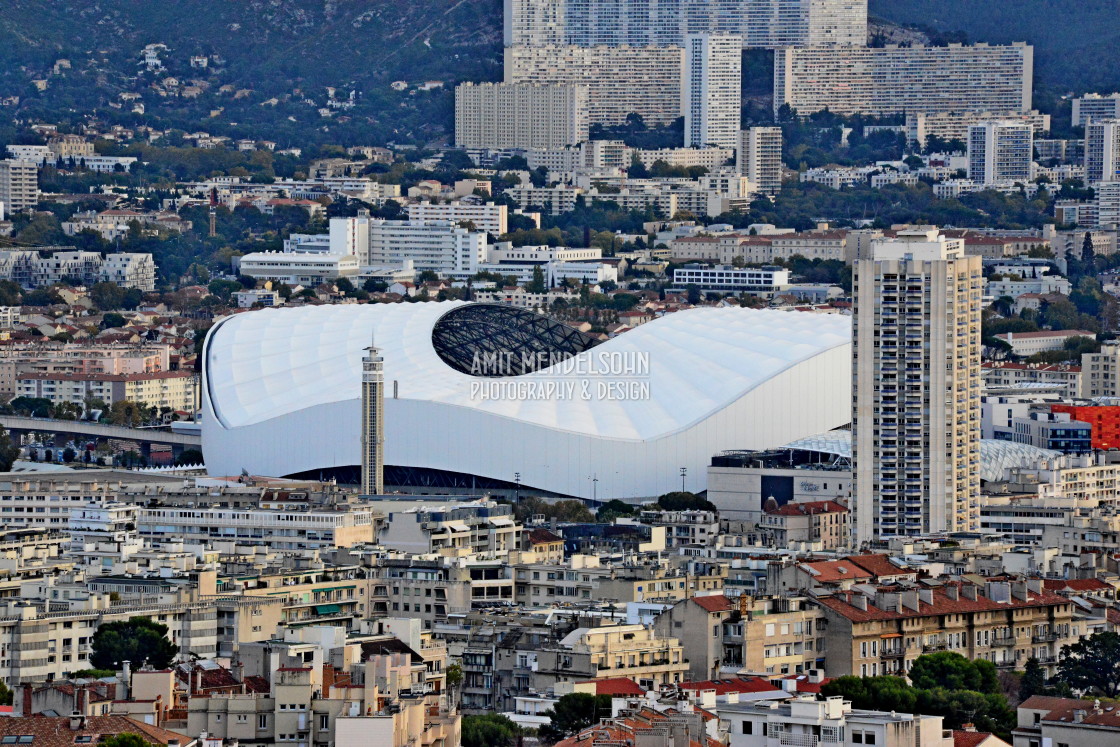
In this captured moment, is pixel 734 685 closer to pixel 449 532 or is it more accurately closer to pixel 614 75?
pixel 449 532

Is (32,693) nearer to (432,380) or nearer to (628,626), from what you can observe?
(628,626)

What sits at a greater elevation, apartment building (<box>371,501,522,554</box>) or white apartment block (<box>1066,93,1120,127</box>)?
white apartment block (<box>1066,93,1120,127</box>)

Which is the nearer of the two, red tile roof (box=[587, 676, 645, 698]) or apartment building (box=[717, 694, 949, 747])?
apartment building (box=[717, 694, 949, 747])

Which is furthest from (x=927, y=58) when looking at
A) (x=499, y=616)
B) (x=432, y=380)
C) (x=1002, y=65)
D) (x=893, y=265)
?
(x=499, y=616)

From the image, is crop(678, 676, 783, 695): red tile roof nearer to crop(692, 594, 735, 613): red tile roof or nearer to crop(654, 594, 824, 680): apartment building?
crop(654, 594, 824, 680): apartment building

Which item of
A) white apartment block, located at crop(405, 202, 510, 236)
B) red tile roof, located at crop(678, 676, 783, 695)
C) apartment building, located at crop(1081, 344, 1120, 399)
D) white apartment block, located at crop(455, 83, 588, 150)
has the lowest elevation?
red tile roof, located at crop(678, 676, 783, 695)

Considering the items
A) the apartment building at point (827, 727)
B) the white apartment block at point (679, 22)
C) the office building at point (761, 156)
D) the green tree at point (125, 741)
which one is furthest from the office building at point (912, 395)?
the white apartment block at point (679, 22)

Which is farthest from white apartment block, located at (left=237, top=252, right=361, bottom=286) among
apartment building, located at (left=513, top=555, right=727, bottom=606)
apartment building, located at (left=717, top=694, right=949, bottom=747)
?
apartment building, located at (left=717, top=694, right=949, bottom=747)
